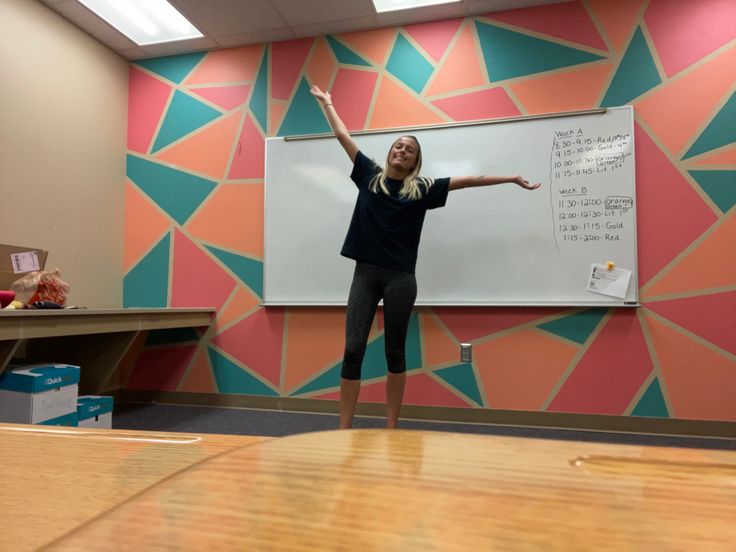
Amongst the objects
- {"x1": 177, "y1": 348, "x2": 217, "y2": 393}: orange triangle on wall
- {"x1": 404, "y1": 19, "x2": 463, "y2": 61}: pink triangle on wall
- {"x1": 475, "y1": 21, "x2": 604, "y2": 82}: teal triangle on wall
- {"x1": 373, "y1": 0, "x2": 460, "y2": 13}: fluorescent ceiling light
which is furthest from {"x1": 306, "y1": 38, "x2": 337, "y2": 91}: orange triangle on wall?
{"x1": 177, "y1": 348, "x2": 217, "y2": 393}: orange triangle on wall

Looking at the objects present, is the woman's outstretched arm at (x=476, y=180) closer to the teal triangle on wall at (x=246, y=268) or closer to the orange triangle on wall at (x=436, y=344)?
the orange triangle on wall at (x=436, y=344)

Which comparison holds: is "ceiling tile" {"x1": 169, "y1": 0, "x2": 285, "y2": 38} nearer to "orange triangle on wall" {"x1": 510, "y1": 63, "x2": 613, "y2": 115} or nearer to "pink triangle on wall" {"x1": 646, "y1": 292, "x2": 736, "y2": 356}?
"orange triangle on wall" {"x1": 510, "y1": 63, "x2": 613, "y2": 115}

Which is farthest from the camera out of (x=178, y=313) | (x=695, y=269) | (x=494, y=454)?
(x=178, y=313)

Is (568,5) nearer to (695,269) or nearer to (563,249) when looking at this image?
(563,249)

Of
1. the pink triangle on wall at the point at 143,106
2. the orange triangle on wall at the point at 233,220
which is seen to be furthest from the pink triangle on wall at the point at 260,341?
the pink triangle on wall at the point at 143,106

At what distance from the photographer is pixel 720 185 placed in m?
2.32

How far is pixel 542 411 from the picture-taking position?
2449 millimetres

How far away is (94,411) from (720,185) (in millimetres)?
3246

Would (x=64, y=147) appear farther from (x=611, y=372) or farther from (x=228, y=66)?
(x=611, y=372)

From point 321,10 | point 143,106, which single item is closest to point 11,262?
point 143,106

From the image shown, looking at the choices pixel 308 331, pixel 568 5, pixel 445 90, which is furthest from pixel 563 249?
pixel 308 331

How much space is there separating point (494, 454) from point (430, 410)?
2.53 meters

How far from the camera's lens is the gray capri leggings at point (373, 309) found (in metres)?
1.96

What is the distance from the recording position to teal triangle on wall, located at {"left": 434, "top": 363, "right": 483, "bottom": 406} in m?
2.54
